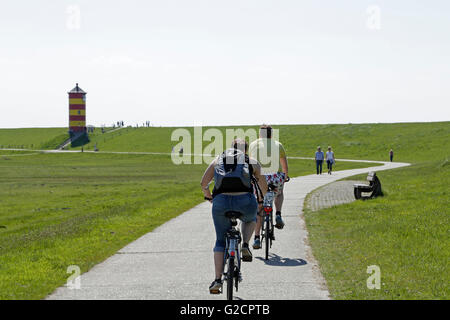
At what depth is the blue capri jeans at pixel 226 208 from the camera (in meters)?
6.28

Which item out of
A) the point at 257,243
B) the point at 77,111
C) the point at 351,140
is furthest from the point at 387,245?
the point at 77,111

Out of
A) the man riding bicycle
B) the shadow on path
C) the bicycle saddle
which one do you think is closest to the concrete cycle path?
the shadow on path

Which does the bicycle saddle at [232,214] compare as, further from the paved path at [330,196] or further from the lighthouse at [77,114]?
the lighthouse at [77,114]

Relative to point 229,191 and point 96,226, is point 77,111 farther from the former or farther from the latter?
point 229,191

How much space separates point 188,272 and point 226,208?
2.10 metres

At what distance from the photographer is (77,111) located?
10194 centimetres

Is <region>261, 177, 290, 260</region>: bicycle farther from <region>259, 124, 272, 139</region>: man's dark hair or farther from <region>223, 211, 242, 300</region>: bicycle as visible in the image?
<region>223, 211, 242, 300</region>: bicycle

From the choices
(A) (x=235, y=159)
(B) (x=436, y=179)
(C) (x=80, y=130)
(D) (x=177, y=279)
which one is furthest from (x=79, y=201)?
(C) (x=80, y=130)

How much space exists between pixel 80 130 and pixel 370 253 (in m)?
99.4

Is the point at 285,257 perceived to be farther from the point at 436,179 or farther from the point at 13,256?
the point at 436,179

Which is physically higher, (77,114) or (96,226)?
(77,114)

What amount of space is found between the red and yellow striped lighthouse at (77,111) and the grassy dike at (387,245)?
89.7m

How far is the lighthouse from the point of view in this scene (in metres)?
100

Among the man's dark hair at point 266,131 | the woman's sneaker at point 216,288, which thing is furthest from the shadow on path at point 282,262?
the woman's sneaker at point 216,288
